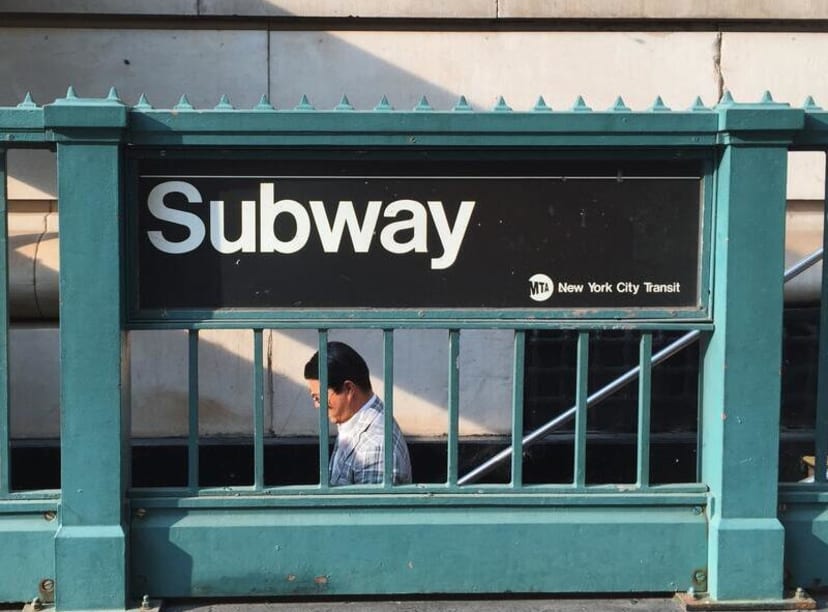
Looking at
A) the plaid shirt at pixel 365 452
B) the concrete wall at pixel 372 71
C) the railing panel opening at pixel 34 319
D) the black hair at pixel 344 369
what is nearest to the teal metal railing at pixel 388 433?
the plaid shirt at pixel 365 452

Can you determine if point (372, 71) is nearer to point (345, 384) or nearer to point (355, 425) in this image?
point (345, 384)

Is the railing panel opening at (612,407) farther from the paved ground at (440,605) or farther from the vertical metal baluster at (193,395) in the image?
the vertical metal baluster at (193,395)

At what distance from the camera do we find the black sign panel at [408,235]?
14.1ft

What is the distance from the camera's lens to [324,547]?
14.2 feet

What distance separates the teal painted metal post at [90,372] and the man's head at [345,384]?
112cm

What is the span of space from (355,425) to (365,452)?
0.22 metres

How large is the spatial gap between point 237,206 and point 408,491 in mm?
1271

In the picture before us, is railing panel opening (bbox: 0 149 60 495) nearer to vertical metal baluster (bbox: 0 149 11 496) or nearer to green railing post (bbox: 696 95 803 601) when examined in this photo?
vertical metal baluster (bbox: 0 149 11 496)

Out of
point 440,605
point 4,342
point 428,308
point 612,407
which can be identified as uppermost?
point 428,308

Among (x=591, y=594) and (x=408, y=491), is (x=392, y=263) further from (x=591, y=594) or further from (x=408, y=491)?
(x=591, y=594)

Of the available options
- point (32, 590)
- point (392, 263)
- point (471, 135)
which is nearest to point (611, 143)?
point (471, 135)

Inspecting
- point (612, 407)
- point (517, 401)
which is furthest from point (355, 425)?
point (612, 407)

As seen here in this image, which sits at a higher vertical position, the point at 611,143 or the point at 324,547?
the point at 611,143

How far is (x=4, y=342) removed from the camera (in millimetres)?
4230
